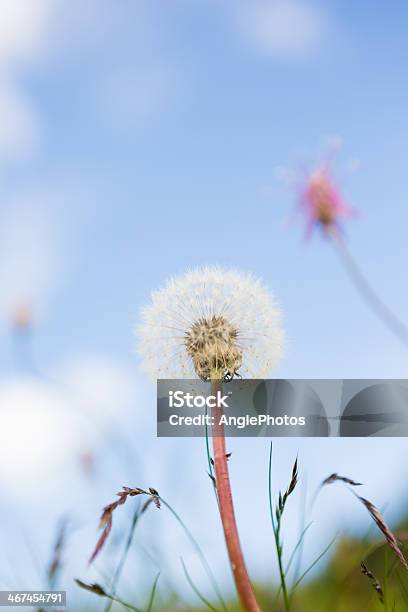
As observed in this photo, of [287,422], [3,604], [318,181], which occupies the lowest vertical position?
[3,604]

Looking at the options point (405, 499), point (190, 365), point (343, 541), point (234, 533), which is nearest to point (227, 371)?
point (190, 365)

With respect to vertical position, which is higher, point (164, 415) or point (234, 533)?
point (164, 415)

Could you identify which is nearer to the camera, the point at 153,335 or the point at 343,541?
the point at 153,335

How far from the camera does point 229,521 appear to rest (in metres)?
2.92

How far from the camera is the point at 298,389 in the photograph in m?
4.39

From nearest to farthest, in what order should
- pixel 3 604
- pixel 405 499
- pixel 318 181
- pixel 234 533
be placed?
pixel 234 533 < pixel 318 181 < pixel 3 604 < pixel 405 499

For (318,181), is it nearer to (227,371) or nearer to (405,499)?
(227,371)

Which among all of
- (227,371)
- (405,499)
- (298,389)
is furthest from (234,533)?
(405,499)

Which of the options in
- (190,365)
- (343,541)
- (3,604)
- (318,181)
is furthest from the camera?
(343,541)

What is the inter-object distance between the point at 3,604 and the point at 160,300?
5.93 ft

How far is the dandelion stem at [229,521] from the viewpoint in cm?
281

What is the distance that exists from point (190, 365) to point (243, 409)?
41 centimetres

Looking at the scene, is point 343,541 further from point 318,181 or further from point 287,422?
point 318,181

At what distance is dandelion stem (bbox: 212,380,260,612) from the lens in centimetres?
281
